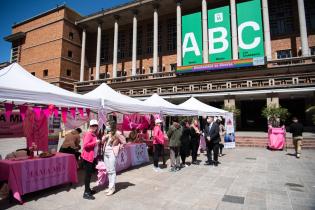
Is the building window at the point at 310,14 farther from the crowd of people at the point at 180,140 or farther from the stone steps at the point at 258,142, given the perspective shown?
the crowd of people at the point at 180,140

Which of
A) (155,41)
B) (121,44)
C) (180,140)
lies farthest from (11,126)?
(121,44)

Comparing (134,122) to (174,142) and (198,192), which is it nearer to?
(174,142)

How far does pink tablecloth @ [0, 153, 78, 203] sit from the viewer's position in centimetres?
539

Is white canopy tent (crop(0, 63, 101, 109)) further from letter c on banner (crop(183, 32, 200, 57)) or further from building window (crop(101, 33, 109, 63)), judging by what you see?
building window (crop(101, 33, 109, 63))

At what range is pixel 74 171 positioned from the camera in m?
6.84

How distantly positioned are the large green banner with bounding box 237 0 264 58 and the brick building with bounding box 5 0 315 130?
1.14m

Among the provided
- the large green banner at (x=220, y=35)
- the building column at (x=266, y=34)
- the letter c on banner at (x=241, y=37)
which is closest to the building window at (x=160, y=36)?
the large green banner at (x=220, y=35)

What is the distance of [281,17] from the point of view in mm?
28562

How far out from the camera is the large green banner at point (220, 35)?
87.3 ft

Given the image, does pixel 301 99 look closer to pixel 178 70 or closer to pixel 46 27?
pixel 178 70

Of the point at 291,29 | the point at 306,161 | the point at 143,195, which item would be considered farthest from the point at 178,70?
the point at 143,195

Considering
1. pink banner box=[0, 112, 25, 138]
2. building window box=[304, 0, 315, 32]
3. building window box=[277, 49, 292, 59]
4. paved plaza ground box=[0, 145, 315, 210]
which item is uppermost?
building window box=[304, 0, 315, 32]

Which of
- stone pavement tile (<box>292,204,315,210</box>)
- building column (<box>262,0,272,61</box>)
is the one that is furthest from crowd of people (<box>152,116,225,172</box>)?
building column (<box>262,0,272,61</box>)

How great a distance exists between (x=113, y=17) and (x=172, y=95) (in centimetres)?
1944
